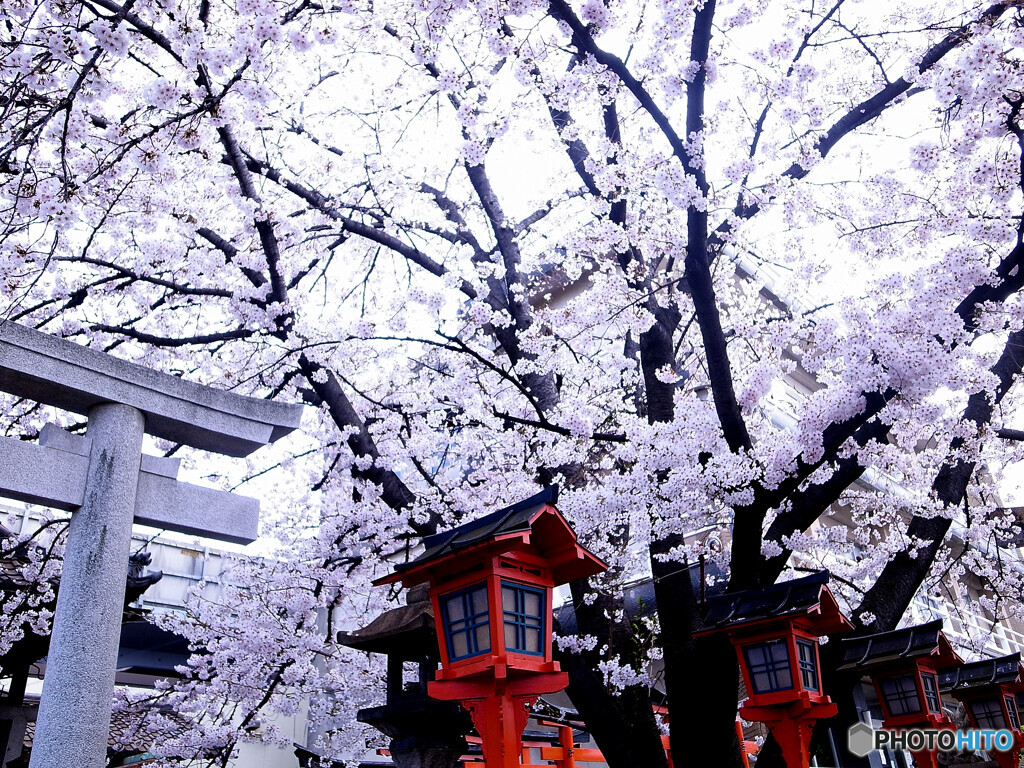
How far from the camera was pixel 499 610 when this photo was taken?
4.21 m

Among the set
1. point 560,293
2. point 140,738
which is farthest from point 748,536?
point 560,293

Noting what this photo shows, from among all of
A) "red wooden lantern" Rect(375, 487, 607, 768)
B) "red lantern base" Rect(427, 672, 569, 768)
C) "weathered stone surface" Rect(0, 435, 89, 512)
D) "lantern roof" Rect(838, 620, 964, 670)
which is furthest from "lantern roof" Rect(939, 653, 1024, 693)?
"weathered stone surface" Rect(0, 435, 89, 512)

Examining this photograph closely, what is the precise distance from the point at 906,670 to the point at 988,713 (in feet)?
6.79

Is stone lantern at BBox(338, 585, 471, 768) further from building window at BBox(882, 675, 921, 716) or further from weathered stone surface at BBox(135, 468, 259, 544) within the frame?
building window at BBox(882, 675, 921, 716)

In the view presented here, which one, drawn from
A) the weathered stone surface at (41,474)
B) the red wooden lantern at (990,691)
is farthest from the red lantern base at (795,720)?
the weathered stone surface at (41,474)

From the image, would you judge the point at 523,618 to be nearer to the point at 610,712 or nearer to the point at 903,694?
the point at 610,712

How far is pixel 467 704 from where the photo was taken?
14.4 feet

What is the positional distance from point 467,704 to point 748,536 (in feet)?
7.91

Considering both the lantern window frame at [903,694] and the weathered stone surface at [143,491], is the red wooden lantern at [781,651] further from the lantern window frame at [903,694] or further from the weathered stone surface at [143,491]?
the weathered stone surface at [143,491]

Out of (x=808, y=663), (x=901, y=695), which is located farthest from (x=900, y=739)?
(x=808, y=663)

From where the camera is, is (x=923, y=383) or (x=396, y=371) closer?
(x=923, y=383)

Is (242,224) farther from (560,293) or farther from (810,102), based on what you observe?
(560,293)

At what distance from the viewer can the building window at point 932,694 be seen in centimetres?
675

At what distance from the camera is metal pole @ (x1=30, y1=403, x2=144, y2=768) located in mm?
4473
